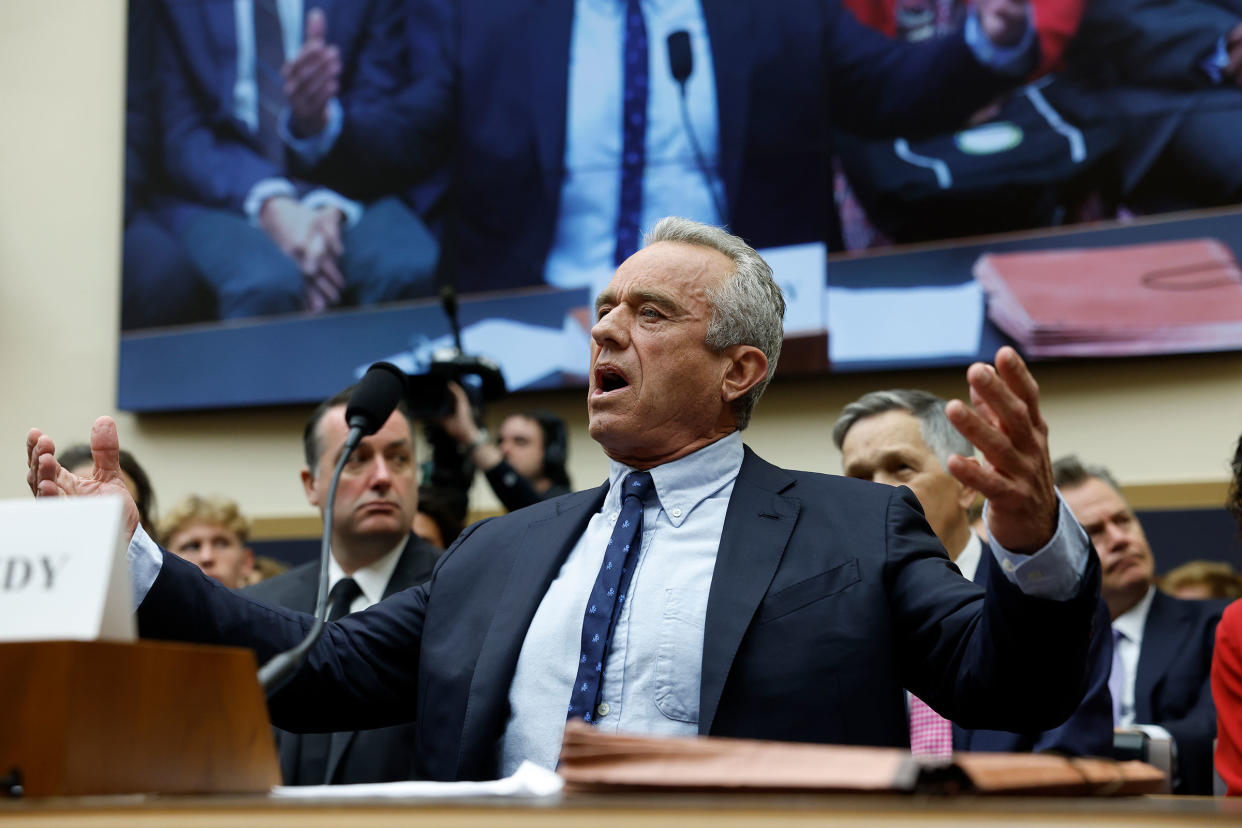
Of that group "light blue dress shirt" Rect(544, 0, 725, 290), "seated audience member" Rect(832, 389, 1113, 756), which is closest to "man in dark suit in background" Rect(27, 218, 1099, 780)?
Answer: "seated audience member" Rect(832, 389, 1113, 756)

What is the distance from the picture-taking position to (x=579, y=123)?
5250 millimetres

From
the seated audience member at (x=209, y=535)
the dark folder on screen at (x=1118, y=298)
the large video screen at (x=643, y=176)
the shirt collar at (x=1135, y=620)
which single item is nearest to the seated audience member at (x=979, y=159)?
the large video screen at (x=643, y=176)

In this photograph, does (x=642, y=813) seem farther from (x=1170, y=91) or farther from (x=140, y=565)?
(x=1170, y=91)

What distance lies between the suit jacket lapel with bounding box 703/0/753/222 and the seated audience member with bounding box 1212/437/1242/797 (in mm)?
3014

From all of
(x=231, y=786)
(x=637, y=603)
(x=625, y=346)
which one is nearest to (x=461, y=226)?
(x=625, y=346)

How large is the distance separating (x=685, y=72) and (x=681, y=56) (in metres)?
0.07

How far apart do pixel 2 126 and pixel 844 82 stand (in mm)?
4012

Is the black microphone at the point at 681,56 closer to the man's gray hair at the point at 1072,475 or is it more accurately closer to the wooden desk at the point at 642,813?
the man's gray hair at the point at 1072,475

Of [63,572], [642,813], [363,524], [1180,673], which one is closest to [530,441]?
[363,524]

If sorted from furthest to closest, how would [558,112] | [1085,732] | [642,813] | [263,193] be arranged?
[263,193]
[558,112]
[1085,732]
[642,813]

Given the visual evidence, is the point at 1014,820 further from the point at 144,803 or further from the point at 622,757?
the point at 144,803

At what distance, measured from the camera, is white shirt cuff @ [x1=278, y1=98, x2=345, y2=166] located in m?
5.67

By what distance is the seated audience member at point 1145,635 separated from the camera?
9.64 feet

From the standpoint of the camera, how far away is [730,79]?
502 cm
